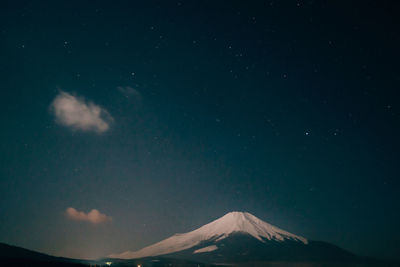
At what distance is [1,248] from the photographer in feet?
601

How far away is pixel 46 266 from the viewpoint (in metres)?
109

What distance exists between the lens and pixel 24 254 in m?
187

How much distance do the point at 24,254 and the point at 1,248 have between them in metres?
12.8

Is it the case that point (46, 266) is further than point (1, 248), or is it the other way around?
point (1, 248)

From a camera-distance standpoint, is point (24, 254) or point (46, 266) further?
point (24, 254)

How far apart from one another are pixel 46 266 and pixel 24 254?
318 feet

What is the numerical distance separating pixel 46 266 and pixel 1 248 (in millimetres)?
99184

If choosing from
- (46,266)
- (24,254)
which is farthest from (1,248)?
(46,266)

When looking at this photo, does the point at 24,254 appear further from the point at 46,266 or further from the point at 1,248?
the point at 46,266
